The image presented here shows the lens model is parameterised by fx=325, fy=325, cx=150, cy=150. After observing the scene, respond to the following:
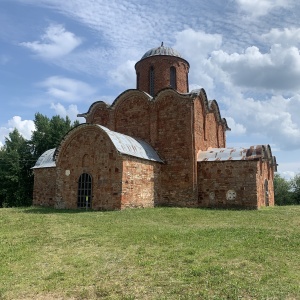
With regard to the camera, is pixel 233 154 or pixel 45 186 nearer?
pixel 233 154

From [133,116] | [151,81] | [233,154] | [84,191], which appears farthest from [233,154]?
[84,191]

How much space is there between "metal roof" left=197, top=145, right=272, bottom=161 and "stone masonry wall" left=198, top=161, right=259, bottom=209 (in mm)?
284

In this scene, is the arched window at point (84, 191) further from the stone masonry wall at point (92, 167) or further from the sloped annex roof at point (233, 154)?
the sloped annex roof at point (233, 154)

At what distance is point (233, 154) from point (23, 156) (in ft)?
81.8

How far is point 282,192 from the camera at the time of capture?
41.7 metres

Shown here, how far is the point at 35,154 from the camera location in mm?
36281

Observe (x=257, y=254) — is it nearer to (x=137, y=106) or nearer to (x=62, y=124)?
(x=137, y=106)

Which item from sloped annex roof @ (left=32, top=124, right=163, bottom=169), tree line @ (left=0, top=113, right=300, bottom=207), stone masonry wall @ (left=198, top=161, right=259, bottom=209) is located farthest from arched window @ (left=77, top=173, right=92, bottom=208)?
tree line @ (left=0, top=113, right=300, bottom=207)

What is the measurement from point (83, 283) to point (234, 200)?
14128 mm

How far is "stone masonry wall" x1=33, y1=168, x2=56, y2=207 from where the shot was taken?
22.8 m

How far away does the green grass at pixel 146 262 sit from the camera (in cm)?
532

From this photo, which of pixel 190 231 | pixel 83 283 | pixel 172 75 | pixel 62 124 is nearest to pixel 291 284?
pixel 83 283

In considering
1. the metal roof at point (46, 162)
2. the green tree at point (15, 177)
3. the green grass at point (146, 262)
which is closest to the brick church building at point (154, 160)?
Answer: the metal roof at point (46, 162)

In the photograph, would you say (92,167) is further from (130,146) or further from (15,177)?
(15,177)
